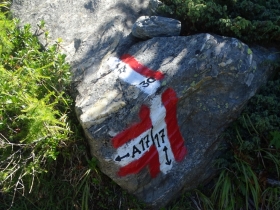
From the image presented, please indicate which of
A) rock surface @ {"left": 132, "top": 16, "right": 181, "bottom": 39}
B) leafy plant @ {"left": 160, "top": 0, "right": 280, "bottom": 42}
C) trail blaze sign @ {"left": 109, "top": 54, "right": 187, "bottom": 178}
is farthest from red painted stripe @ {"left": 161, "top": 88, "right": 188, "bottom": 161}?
leafy plant @ {"left": 160, "top": 0, "right": 280, "bottom": 42}

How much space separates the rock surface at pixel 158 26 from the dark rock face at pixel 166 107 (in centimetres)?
8

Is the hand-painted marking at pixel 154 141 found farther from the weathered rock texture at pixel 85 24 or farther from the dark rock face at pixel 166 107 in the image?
the weathered rock texture at pixel 85 24

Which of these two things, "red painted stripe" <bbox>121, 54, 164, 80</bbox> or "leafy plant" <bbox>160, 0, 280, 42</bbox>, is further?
"leafy plant" <bbox>160, 0, 280, 42</bbox>

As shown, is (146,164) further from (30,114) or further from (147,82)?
(30,114)

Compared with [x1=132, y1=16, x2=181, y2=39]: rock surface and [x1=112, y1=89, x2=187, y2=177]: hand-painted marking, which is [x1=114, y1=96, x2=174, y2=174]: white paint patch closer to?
[x1=112, y1=89, x2=187, y2=177]: hand-painted marking

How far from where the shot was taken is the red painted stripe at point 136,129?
295 cm

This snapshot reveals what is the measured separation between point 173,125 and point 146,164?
1.20 ft

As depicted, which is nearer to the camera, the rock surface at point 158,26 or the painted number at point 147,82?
the painted number at point 147,82

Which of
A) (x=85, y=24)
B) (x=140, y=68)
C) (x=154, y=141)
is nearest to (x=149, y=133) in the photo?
(x=154, y=141)

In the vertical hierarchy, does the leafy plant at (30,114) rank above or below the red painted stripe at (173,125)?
above

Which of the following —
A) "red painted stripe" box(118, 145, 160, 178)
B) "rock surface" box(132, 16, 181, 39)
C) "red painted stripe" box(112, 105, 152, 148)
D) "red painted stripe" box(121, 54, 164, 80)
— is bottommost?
"red painted stripe" box(118, 145, 160, 178)

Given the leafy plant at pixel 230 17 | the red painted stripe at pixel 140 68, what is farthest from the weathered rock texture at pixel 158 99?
the leafy plant at pixel 230 17

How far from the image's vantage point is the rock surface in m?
3.33

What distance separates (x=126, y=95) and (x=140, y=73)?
23 centimetres
